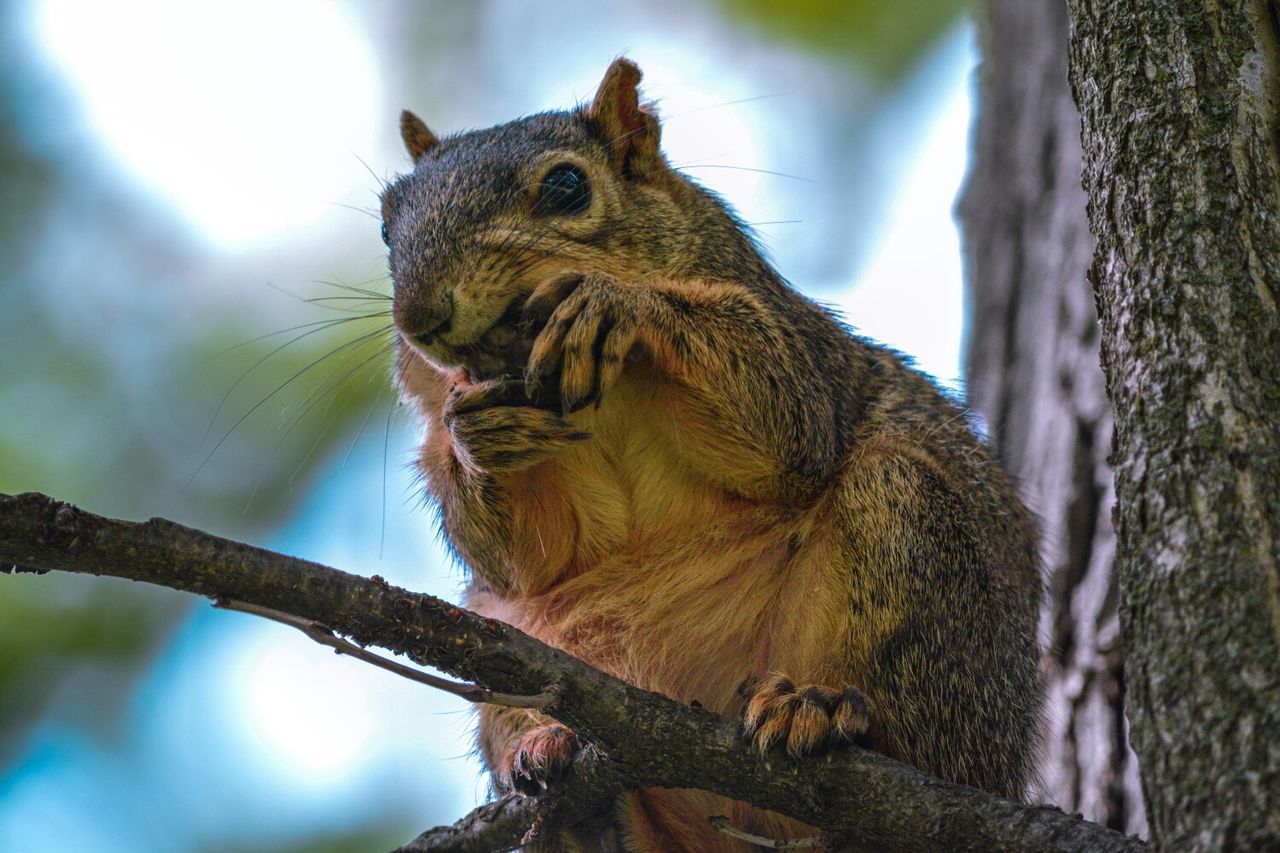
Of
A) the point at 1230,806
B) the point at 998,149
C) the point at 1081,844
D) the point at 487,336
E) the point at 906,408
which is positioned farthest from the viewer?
the point at 998,149

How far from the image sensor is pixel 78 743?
4574mm

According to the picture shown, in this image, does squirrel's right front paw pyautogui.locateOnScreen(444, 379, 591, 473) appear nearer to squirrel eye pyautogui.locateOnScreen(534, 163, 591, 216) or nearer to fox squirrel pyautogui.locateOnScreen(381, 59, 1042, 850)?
fox squirrel pyautogui.locateOnScreen(381, 59, 1042, 850)

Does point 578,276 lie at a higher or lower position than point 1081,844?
higher

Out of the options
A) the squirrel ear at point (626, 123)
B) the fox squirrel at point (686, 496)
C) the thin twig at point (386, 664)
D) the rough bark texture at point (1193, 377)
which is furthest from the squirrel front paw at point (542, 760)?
the squirrel ear at point (626, 123)

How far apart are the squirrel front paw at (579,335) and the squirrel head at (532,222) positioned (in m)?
0.14

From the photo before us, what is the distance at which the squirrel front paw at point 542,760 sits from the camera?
263 cm

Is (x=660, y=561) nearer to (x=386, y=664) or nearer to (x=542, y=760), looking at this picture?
(x=542, y=760)

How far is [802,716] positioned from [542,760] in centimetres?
59

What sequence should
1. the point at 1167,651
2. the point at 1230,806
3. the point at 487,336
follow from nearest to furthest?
the point at 1230,806 → the point at 1167,651 → the point at 487,336

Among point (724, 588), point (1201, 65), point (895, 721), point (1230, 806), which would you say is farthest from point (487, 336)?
point (1230, 806)

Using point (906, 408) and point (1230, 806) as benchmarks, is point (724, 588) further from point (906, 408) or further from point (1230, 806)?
point (1230, 806)

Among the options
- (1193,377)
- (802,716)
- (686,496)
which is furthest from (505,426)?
(1193,377)

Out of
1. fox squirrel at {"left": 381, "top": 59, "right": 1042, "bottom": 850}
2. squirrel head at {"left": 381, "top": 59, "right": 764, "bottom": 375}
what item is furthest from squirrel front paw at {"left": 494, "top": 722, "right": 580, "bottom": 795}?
squirrel head at {"left": 381, "top": 59, "right": 764, "bottom": 375}

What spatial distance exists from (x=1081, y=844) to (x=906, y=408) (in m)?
1.69
